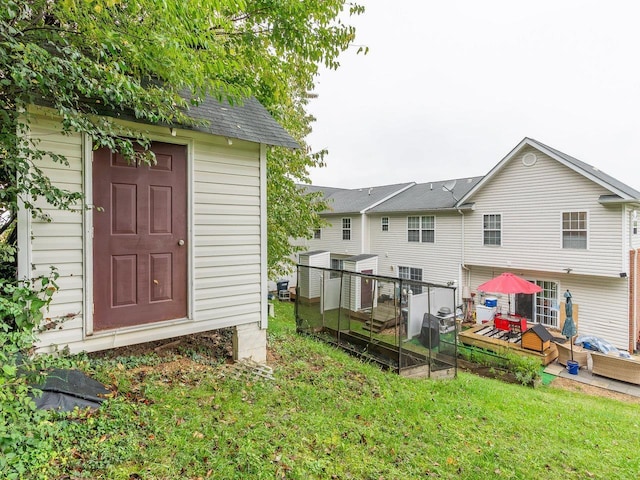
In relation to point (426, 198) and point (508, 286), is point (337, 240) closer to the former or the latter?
point (426, 198)

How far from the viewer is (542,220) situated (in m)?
12.9

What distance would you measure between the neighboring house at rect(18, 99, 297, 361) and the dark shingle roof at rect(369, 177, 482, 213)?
513 inches

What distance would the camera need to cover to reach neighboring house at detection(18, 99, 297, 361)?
11.3 ft

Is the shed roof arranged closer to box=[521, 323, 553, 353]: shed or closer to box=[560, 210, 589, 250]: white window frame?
box=[521, 323, 553, 353]: shed

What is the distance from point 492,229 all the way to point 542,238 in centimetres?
199

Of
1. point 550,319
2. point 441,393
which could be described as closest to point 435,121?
point 550,319

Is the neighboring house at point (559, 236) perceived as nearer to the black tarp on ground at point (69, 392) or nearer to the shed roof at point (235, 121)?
the shed roof at point (235, 121)

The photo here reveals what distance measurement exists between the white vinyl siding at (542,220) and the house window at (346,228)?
23.0 feet

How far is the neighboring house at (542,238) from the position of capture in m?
11.4

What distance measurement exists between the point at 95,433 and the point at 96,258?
1.90 m

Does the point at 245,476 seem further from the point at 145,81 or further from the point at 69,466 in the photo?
the point at 145,81

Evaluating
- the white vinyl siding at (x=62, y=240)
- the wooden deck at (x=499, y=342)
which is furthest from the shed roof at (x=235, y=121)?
the wooden deck at (x=499, y=342)

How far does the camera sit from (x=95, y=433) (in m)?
2.61

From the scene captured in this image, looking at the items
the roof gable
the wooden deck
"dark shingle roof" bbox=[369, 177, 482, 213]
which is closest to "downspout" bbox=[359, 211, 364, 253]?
"dark shingle roof" bbox=[369, 177, 482, 213]
